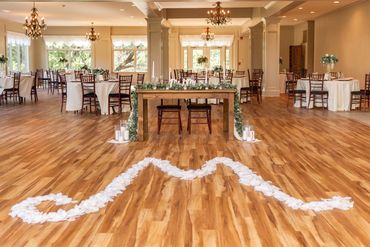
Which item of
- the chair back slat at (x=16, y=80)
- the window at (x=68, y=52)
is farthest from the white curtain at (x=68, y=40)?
the chair back slat at (x=16, y=80)

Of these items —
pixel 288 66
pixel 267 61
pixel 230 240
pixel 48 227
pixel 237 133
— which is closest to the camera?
pixel 230 240

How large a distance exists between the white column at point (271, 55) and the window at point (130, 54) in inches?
387

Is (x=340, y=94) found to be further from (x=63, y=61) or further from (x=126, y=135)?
(x=63, y=61)

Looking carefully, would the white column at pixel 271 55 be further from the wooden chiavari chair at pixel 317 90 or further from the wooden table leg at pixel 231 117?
the wooden table leg at pixel 231 117

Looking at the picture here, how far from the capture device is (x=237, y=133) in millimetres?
7898

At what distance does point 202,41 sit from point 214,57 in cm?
130

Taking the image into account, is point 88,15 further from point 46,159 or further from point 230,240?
point 230,240

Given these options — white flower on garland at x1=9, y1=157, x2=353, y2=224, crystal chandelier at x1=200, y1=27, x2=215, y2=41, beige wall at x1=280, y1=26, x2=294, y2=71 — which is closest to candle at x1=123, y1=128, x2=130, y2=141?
white flower on garland at x1=9, y1=157, x2=353, y2=224

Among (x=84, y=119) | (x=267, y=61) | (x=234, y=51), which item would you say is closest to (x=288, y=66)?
(x=234, y=51)

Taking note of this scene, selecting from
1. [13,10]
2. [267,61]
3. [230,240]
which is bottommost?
[230,240]

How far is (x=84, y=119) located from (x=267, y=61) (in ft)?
26.5

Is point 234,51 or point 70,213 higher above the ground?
point 234,51

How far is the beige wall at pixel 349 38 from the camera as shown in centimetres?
1420

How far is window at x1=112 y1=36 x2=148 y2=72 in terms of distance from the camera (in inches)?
985
